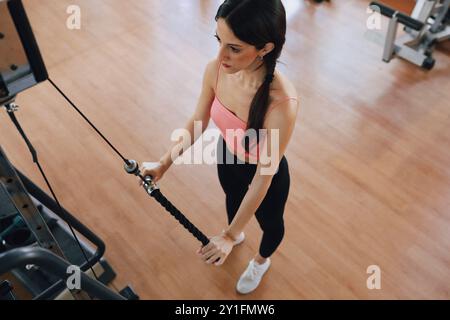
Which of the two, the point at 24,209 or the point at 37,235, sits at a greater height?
the point at 24,209

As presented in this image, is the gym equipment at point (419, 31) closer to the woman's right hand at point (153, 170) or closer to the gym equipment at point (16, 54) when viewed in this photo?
the woman's right hand at point (153, 170)

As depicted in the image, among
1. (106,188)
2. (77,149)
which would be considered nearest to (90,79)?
(77,149)

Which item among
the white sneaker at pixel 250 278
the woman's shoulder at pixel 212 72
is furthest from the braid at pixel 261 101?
the white sneaker at pixel 250 278

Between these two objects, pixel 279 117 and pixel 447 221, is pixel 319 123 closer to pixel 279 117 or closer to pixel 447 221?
pixel 447 221

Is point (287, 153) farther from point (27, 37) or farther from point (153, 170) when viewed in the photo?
point (27, 37)

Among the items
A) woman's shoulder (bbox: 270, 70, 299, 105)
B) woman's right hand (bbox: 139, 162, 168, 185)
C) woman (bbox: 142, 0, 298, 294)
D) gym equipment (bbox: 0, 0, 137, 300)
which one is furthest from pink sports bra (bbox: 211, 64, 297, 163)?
gym equipment (bbox: 0, 0, 137, 300)

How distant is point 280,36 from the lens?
1057 millimetres

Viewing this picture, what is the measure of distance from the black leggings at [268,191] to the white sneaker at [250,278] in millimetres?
189

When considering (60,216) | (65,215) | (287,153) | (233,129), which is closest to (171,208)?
(233,129)

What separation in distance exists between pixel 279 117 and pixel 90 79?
6.99 ft

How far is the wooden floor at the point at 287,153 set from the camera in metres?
2.01

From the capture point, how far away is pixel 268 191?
1468 millimetres

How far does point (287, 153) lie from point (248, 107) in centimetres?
126
